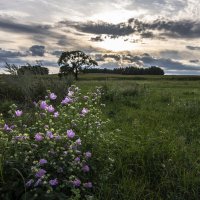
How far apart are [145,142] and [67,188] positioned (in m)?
1.91

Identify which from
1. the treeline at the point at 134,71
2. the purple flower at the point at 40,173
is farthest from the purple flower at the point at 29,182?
the treeline at the point at 134,71

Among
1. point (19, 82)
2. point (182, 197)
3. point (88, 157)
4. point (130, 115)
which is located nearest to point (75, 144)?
point (88, 157)

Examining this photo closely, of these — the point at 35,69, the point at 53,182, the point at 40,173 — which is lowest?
the point at 53,182

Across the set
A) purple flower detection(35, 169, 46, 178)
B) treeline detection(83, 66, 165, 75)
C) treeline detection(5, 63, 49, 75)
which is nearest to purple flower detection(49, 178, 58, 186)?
purple flower detection(35, 169, 46, 178)

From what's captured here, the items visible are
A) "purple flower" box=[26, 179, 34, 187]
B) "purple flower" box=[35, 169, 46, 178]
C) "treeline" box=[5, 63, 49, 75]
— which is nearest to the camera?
"purple flower" box=[26, 179, 34, 187]

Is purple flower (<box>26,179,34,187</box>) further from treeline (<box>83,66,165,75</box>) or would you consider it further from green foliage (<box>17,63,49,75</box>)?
treeline (<box>83,66,165,75</box>)

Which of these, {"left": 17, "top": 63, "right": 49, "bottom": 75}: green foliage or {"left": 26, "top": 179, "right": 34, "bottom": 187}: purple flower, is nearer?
{"left": 26, "top": 179, "right": 34, "bottom": 187}: purple flower

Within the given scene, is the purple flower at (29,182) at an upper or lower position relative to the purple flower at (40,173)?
lower

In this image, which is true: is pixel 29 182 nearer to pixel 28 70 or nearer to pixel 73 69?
pixel 28 70

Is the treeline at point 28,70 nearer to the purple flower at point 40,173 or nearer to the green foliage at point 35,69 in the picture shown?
the green foliage at point 35,69

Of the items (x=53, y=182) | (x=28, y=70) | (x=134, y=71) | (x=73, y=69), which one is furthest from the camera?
(x=134, y=71)

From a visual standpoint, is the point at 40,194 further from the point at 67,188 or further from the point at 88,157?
the point at 88,157

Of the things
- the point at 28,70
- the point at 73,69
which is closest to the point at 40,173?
the point at 28,70

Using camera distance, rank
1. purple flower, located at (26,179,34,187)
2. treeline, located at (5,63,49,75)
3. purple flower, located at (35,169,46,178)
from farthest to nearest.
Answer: treeline, located at (5,63,49,75), purple flower, located at (35,169,46,178), purple flower, located at (26,179,34,187)
